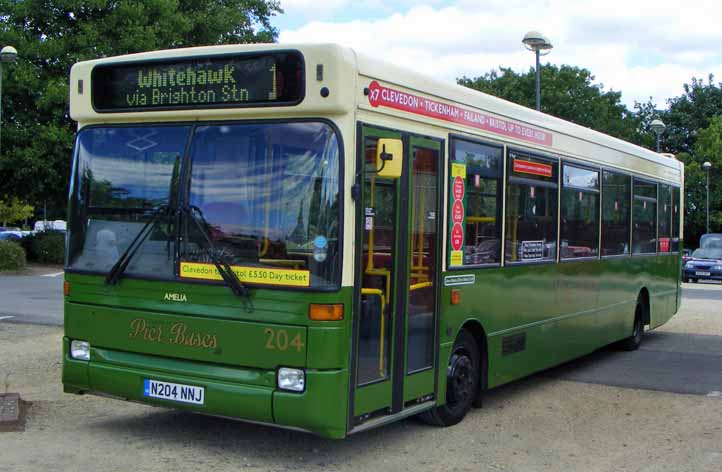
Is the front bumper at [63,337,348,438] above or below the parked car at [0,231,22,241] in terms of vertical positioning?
below

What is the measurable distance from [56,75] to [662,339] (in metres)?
24.1

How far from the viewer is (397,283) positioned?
683 centimetres

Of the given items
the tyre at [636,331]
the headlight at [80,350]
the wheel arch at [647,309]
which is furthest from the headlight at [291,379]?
the wheel arch at [647,309]

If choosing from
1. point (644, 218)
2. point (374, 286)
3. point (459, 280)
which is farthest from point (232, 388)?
point (644, 218)

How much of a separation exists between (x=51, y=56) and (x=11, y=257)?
7.10 m

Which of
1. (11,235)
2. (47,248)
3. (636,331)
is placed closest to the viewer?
(636,331)

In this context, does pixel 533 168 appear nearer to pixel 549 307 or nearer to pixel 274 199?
pixel 549 307

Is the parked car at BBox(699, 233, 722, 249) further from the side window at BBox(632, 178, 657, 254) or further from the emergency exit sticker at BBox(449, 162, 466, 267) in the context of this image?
the emergency exit sticker at BBox(449, 162, 466, 267)

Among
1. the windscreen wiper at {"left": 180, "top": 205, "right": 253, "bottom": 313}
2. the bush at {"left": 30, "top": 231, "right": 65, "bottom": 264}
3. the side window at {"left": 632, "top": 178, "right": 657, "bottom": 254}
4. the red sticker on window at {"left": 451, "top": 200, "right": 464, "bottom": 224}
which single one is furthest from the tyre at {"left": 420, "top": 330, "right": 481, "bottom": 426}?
the bush at {"left": 30, "top": 231, "right": 65, "bottom": 264}

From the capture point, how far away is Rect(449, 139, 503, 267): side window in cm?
783

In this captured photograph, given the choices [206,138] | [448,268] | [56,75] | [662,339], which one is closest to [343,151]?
[206,138]

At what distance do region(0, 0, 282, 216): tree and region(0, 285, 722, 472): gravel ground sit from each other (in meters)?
22.2

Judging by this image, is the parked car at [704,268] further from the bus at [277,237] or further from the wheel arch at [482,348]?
the bus at [277,237]

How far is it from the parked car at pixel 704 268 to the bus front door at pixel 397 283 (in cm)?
3063
